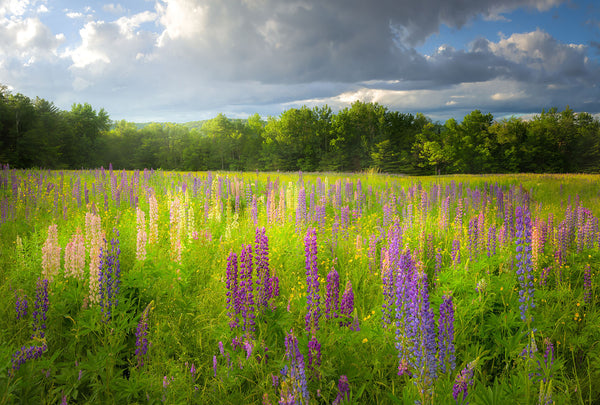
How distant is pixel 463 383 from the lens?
1.96 m

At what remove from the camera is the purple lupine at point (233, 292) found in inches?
117

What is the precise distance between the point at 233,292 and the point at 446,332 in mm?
1867

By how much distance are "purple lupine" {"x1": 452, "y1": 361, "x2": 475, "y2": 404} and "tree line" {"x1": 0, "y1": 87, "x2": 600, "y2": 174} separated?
60.5 metres

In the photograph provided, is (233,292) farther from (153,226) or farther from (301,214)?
(301,214)

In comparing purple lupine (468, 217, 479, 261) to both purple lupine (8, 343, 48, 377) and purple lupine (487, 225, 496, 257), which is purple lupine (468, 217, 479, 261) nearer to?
purple lupine (487, 225, 496, 257)

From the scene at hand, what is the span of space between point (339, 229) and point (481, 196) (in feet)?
20.6

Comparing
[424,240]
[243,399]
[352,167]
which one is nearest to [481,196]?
[424,240]

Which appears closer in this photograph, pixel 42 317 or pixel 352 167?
pixel 42 317

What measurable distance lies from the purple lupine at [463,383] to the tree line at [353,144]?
6047 centimetres

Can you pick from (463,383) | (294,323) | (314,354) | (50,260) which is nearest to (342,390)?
(314,354)

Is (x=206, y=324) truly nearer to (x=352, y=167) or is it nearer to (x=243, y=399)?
(x=243, y=399)

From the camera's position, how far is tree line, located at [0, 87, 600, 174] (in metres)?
63.3

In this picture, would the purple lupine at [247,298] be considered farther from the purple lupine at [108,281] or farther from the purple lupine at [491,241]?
the purple lupine at [491,241]

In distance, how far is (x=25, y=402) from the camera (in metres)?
2.35
